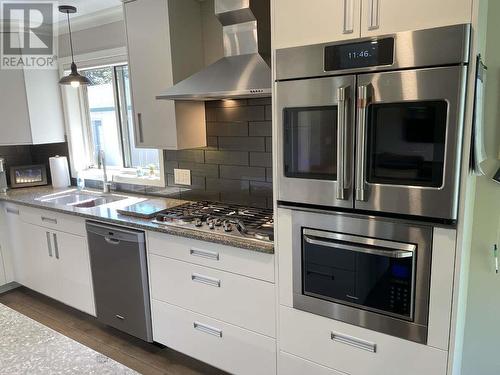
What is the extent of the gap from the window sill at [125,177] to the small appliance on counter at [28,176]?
1.66ft

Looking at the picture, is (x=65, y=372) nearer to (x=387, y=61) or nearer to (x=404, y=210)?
(x=404, y=210)

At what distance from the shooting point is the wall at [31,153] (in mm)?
Answer: 3920

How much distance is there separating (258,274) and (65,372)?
119cm

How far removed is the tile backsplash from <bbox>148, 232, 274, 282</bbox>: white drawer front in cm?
60

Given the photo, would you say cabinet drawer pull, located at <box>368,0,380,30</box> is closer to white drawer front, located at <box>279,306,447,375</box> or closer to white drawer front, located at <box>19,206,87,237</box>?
white drawer front, located at <box>279,306,447,375</box>

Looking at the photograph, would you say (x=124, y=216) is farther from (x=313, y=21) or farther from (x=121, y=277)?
(x=313, y=21)

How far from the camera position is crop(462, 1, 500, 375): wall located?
1688 millimetres

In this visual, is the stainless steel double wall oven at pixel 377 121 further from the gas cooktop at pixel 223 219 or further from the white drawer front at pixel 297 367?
the white drawer front at pixel 297 367

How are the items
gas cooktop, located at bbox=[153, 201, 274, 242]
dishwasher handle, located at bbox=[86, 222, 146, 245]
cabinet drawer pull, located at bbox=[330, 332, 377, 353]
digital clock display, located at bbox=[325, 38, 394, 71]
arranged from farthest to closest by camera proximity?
dishwasher handle, located at bbox=[86, 222, 146, 245] < gas cooktop, located at bbox=[153, 201, 274, 242] < cabinet drawer pull, located at bbox=[330, 332, 377, 353] < digital clock display, located at bbox=[325, 38, 394, 71]

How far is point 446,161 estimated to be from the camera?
137cm

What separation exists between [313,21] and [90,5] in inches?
85.7

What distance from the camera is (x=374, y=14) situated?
1.43 metres

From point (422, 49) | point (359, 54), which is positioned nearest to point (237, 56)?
point (359, 54)

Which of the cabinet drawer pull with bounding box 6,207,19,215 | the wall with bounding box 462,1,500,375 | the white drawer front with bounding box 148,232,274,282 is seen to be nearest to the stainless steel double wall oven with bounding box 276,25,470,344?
the white drawer front with bounding box 148,232,274,282
